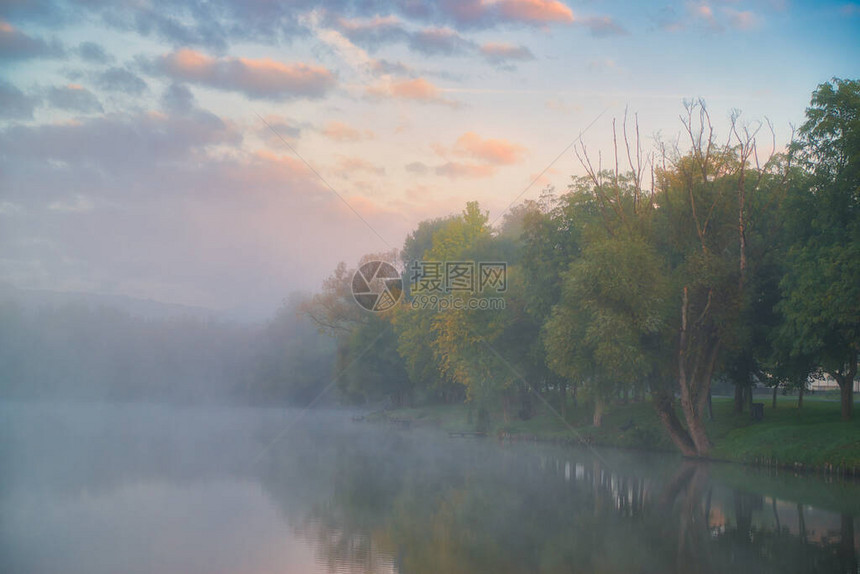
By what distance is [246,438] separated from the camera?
43.5 meters

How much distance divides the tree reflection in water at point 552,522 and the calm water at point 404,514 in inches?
2.6

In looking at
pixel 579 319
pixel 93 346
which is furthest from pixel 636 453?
pixel 93 346

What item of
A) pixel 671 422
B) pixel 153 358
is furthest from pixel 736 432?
pixel 153 358

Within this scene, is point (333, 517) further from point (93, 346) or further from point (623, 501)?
point (93, 346)

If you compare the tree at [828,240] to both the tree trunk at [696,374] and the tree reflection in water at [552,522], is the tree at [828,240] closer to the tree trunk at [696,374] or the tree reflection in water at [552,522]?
the tree trunk at [696,374]

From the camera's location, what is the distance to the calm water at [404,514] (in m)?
13.6

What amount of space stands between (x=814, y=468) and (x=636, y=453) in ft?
31.5

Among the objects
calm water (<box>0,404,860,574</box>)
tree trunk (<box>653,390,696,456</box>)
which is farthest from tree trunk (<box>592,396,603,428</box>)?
calm water (<box>0,404,860,574</box>)

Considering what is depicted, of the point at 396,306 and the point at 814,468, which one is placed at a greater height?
the point at 396,306

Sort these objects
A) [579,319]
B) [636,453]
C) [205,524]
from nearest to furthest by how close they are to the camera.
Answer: [205,524], [579,319], [636,453]

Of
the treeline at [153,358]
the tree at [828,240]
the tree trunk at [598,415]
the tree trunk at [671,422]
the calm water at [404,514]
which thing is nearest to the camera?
the calm water at [404,514]

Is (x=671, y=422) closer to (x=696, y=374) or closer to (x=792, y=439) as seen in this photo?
(x=696, y=374)

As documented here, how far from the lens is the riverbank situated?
2895cm

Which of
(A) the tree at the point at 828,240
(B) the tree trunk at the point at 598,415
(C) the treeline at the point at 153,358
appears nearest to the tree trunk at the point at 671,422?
(A) the tree at the point at 828,240
